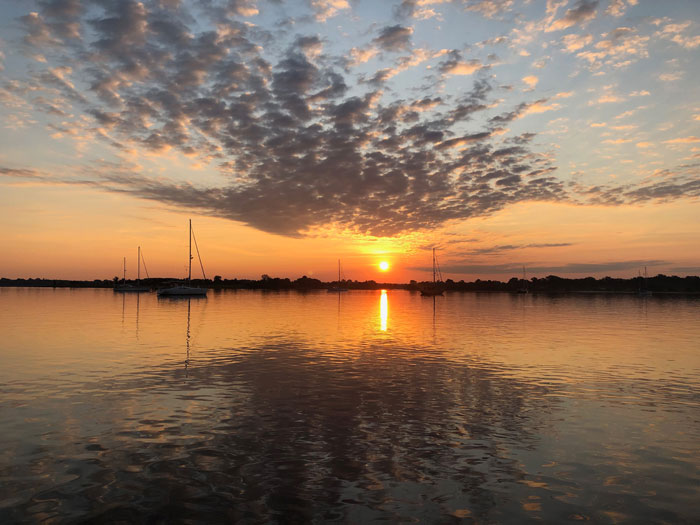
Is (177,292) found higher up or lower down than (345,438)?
higher up

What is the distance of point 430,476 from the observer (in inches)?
475

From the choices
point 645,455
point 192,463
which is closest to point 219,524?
point 192,463

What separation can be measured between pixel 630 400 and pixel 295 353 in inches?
849

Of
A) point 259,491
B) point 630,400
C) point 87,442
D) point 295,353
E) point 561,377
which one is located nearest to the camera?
point 259,491

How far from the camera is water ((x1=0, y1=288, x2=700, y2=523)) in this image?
409 inches

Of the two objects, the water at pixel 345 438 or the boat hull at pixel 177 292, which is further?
the boat hull at pixel 177 292

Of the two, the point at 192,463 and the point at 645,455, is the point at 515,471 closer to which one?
the point at 645,455

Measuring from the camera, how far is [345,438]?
15125 millimetres

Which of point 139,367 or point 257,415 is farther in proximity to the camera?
point 139,367

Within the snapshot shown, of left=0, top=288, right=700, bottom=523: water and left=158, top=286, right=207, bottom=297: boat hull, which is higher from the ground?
left=158, top=286, right=207, bottom=297: boat hull

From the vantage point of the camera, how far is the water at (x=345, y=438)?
10398mm

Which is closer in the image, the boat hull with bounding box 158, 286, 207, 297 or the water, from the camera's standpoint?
the water

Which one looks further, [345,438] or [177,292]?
[177,292]

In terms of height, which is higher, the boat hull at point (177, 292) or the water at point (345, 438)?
the boat hull at point (177, 292)
